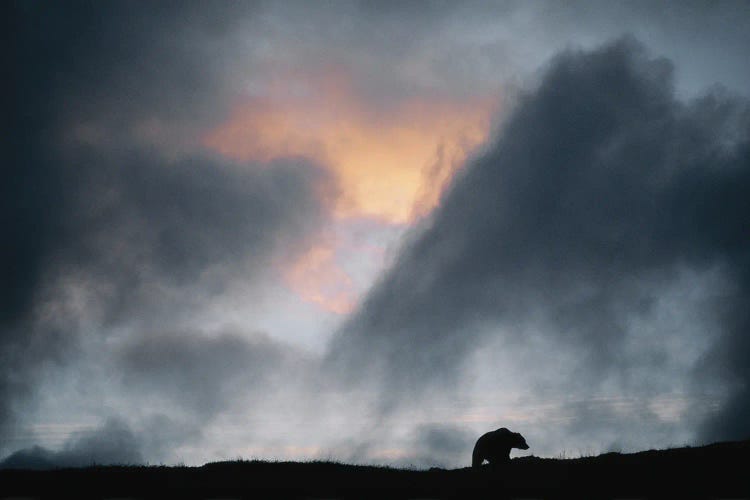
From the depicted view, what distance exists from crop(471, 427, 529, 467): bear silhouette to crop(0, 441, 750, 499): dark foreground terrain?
6872mm

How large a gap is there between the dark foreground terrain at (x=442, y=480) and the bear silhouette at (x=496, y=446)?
6.87 meters

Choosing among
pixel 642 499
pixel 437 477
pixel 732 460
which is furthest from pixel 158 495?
pixel 732 460

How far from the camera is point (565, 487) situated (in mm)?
21078

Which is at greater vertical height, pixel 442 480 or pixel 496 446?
pixel 496 446

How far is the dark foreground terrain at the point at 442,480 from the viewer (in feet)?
67.3

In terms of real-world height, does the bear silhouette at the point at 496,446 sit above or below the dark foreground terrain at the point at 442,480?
above

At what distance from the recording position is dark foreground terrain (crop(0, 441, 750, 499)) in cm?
2051

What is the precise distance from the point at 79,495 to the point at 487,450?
20.8m

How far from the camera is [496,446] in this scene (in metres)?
32.8

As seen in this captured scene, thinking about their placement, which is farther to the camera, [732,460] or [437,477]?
[437,477]

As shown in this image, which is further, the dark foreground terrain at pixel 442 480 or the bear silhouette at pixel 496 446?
the bear silhouette at pixel 496 446

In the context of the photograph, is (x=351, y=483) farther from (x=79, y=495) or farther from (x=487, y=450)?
(x=487, y=450)

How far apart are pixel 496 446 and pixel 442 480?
9720 mm

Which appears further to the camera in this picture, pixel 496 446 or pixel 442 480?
pixel 496 446
